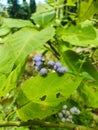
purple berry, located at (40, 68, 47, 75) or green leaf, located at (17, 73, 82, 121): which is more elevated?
purple berry, located at (40, 68, 47, 75)

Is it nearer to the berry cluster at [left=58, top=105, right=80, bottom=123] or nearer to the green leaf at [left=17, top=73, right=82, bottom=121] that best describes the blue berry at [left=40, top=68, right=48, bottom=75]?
the green leaf at [left=17, top=73, right=82, bottom=121]

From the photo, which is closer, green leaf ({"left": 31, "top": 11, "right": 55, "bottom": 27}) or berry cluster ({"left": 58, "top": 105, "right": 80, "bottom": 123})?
green leaf ({"left": 31, "top": 11, "right": 55, "bottom": 27})

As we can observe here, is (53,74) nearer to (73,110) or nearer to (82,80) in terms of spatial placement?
(82,80)

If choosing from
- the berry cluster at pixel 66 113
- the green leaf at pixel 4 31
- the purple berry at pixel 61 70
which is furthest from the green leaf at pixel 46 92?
the berry cluster at pixel 66 113

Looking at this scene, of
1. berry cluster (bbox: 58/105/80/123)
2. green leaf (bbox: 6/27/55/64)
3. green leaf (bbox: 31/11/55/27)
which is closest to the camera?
green leaf (bbox: 6/27/55/64)

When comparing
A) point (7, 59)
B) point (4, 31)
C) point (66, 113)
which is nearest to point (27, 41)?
point (7, 59)

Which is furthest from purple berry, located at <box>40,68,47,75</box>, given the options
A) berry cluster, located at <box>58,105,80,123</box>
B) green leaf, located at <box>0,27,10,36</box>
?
berry cluster, located at <box>58,105,80,123</box>

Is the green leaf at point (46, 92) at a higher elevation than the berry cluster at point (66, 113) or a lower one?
higher

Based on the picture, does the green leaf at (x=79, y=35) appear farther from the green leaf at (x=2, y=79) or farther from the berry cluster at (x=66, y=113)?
the berry cluster at (x=66, y=113)
